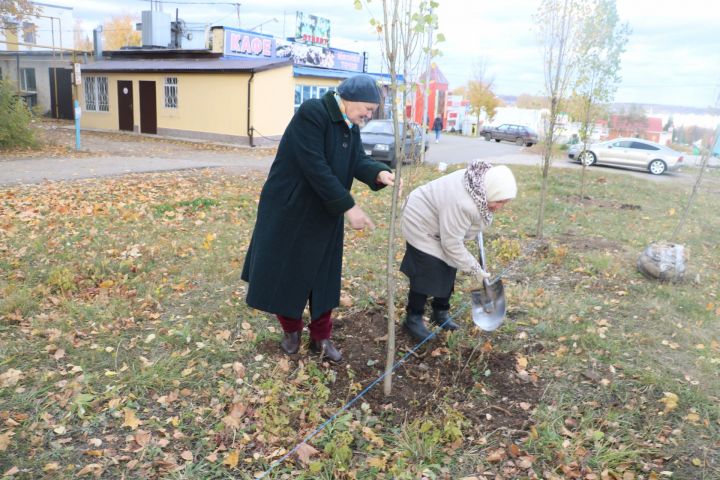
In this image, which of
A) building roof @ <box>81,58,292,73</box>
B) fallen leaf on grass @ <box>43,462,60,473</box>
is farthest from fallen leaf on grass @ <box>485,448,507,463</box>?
building roof @ <box>81,58,292,73</box>

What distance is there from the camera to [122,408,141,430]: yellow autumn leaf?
277 centimetres

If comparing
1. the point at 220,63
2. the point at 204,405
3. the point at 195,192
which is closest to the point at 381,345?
the point at 204,405

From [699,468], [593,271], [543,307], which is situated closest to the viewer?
[699,468]

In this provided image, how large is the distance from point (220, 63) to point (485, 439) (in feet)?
62.9

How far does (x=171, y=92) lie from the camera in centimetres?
2005

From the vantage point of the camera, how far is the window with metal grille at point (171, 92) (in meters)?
19.8

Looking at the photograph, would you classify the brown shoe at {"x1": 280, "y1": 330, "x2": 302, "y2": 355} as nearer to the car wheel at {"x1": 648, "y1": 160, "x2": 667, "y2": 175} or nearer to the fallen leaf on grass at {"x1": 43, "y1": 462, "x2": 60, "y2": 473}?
the fallen leaf on grass at {"x1": 43, "y1": 462, "x2": 60, "y2": 473}

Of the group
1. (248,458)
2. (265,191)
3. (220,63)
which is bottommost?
(248,458)

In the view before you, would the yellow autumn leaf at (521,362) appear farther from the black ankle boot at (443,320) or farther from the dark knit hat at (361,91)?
the dark knit hat at (361,91)

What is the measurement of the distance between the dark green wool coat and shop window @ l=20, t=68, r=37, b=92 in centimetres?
2897

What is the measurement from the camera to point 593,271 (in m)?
5.44

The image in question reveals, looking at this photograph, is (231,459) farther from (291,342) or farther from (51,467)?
(291,342)

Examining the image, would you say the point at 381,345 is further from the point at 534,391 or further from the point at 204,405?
the point at 204,405

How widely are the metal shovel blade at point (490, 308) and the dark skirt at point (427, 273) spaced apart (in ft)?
0.93
